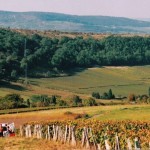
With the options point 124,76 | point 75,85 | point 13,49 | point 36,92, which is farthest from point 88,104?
point 13,49

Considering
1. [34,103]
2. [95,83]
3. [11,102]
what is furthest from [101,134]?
[95,83]

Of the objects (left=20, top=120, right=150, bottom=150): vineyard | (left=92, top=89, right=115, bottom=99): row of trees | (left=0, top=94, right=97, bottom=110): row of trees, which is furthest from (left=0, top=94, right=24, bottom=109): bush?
(left=20, top=120, right=150, bottom=150): vineyard

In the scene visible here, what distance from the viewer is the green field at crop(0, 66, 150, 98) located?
141 m

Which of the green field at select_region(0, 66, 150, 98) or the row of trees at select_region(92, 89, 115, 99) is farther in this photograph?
the green field at select_region(0, 66, 150, 98)

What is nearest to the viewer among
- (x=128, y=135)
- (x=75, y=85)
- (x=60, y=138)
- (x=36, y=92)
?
(x=128, y=135)

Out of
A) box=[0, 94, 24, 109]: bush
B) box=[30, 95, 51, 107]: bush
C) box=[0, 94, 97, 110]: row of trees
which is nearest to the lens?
box=[0, 94, 24, 109]: bush

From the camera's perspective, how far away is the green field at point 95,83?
141 m

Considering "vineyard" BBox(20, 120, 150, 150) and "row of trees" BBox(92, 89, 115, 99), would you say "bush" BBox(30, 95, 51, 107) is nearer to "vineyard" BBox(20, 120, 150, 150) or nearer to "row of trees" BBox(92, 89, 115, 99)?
"row of trees" BBox(92, 89, 115, 99)

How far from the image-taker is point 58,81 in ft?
517

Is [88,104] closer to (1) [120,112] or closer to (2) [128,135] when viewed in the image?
(1) [120,112]

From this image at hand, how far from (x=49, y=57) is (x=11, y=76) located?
41.8 metres

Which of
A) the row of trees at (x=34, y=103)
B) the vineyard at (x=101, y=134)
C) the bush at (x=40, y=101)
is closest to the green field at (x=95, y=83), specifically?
the bush at (x=40, y=101)

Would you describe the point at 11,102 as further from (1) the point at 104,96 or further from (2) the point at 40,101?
(1) the point at 104,96

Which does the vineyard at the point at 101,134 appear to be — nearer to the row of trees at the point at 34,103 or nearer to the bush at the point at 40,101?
the row of trees at the point at 34,103
